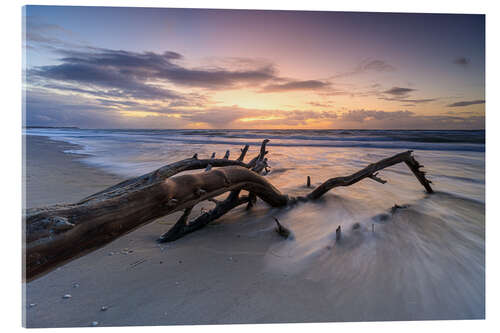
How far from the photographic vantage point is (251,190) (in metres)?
2.83

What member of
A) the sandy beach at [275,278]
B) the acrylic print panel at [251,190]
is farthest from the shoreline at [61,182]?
the sandy beach at [275,278]

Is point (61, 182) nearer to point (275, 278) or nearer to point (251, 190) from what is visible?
point (251, 190)

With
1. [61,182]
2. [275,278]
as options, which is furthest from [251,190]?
[61,182]

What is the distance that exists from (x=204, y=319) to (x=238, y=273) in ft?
1.39

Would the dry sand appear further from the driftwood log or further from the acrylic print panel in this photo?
the driftwood log

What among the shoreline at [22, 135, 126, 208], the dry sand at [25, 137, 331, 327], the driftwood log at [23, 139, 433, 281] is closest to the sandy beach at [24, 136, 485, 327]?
the dry sand at [25, 137, 331, 327]

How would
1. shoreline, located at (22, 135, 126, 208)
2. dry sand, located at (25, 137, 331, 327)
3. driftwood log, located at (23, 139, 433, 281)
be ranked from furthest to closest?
shoreline, located at (22, 135, 126, 208) → dry sand, located at (25, 137, 331, 327) → driftwood log, located at (23, 139, 433, 281)

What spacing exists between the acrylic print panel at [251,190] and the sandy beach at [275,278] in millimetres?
13

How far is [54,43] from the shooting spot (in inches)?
114

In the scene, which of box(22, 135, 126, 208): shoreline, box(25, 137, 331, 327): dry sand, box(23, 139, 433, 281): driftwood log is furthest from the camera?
box(22, 135, 126, 208): shoreline

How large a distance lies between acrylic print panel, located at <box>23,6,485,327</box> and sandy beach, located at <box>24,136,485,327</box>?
13 millimetres

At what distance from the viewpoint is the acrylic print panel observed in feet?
5.87

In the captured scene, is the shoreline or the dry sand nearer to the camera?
the dry sand

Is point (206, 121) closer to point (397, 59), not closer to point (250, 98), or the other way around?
point (250, 98)
